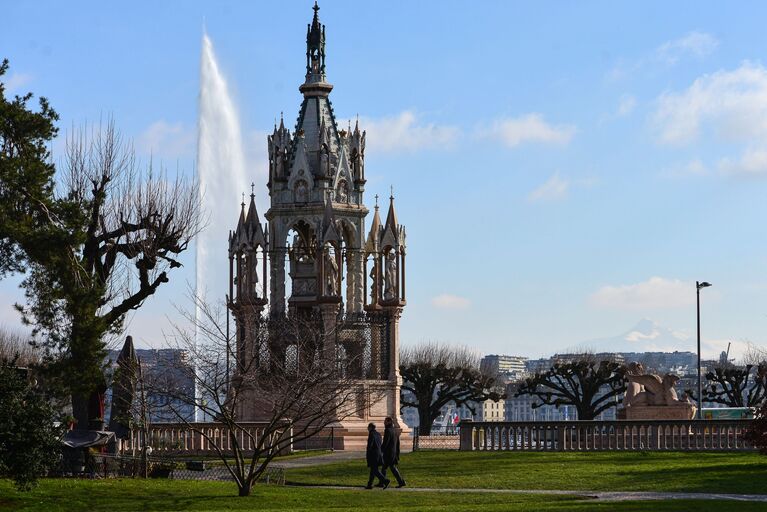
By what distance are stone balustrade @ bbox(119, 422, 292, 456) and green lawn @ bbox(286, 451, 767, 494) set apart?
21.0 feet

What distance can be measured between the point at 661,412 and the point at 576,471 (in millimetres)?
15870

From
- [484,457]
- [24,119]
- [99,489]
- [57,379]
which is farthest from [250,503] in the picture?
[484,457]

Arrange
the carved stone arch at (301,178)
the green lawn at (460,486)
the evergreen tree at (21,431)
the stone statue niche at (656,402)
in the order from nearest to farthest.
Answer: the evergreen tree at (21,431)
the green lawn at (460,486)
the stone statue niche at (656,402)
the carved stone arch at (301,178)

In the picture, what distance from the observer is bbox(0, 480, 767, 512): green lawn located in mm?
31094

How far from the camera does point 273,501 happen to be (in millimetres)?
33719

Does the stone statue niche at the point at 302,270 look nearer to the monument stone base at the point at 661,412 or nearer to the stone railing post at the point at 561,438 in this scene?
the monument stone base at the point at 661,412

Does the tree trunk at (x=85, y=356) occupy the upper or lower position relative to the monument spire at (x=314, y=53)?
lower

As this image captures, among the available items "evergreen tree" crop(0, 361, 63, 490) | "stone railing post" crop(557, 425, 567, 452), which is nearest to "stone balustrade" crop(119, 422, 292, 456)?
"stone railing post" crop(557, 425, 567, 452)

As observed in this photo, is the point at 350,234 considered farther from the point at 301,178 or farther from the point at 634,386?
the point at 634,386

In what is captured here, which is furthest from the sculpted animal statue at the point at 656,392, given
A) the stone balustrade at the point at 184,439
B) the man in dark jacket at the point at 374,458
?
the man in dark jacket at the point at 374,458

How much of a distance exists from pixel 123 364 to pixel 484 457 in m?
11.7

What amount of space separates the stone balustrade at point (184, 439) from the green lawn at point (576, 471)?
21.0ft

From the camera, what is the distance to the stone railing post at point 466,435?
170 feet

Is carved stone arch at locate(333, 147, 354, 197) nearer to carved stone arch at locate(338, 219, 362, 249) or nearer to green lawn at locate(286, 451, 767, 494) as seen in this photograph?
carved stone arch at locate(338, 219, 362, 249)
